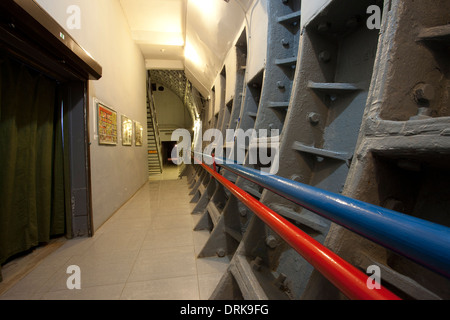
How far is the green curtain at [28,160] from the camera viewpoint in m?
2.00

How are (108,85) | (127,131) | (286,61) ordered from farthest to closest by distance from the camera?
(127,131), (108,85), (286,61)


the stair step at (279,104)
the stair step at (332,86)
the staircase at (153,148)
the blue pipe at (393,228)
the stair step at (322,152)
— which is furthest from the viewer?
the staircase at (153,148)

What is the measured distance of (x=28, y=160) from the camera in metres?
2.25

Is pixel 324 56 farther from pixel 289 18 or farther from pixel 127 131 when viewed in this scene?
pixel 127 131

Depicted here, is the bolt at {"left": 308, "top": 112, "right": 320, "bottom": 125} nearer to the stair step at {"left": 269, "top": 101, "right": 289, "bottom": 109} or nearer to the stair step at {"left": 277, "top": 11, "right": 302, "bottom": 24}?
the stair step at {"left": 269, "top": 101, "right": 289, "bottom": 109}

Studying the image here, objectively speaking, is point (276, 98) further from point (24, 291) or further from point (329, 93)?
point (24, 291)

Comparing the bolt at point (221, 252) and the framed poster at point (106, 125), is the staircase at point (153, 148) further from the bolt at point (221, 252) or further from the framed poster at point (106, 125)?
the bolt at point (221, 252)

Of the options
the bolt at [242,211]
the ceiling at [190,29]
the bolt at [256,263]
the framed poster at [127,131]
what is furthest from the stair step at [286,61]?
the framed poster at [127,131]

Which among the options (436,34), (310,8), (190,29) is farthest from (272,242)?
(190,29)

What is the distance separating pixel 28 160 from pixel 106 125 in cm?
130

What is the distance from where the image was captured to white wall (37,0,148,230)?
2.79m

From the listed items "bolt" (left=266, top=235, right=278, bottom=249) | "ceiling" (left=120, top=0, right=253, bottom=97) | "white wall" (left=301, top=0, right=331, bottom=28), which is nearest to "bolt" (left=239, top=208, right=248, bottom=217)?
"bolt" (left=266, top=235, right=278, bottom=249)

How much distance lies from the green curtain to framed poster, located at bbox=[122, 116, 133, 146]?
5.77ft

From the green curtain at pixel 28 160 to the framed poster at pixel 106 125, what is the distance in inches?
21.4
